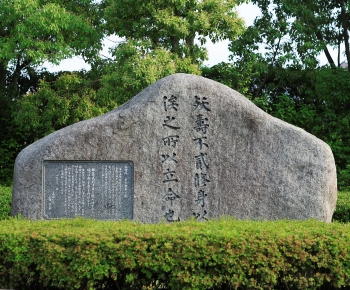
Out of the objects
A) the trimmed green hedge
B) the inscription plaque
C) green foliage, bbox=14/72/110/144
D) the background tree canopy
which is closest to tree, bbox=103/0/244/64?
the background tree canopy

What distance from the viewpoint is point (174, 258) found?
14.2 feet

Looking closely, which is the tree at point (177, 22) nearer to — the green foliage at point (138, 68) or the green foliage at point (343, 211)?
the green foliage at point (138, 68)

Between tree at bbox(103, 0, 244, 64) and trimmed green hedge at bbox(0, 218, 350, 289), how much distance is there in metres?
6.40

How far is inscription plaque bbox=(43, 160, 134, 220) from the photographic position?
6172 millimetres

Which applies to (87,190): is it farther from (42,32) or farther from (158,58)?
(42,32)

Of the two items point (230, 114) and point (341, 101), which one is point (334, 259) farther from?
point (341, 101)

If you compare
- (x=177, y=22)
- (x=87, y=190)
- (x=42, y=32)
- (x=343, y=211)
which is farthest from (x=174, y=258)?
(x=42, y=32)

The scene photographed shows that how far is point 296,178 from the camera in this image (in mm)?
6141

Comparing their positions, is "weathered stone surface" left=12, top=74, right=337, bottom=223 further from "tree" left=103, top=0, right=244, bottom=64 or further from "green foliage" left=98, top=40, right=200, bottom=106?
"tree" left=103, top=0, right=244, bottom=64

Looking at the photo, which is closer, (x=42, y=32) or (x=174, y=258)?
(x=174, y=258)

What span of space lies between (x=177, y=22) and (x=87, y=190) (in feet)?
16.5

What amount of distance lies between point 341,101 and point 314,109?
0.69 meters

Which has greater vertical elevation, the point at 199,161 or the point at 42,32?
the point at 42,32

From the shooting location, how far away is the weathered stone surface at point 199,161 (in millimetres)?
6137
